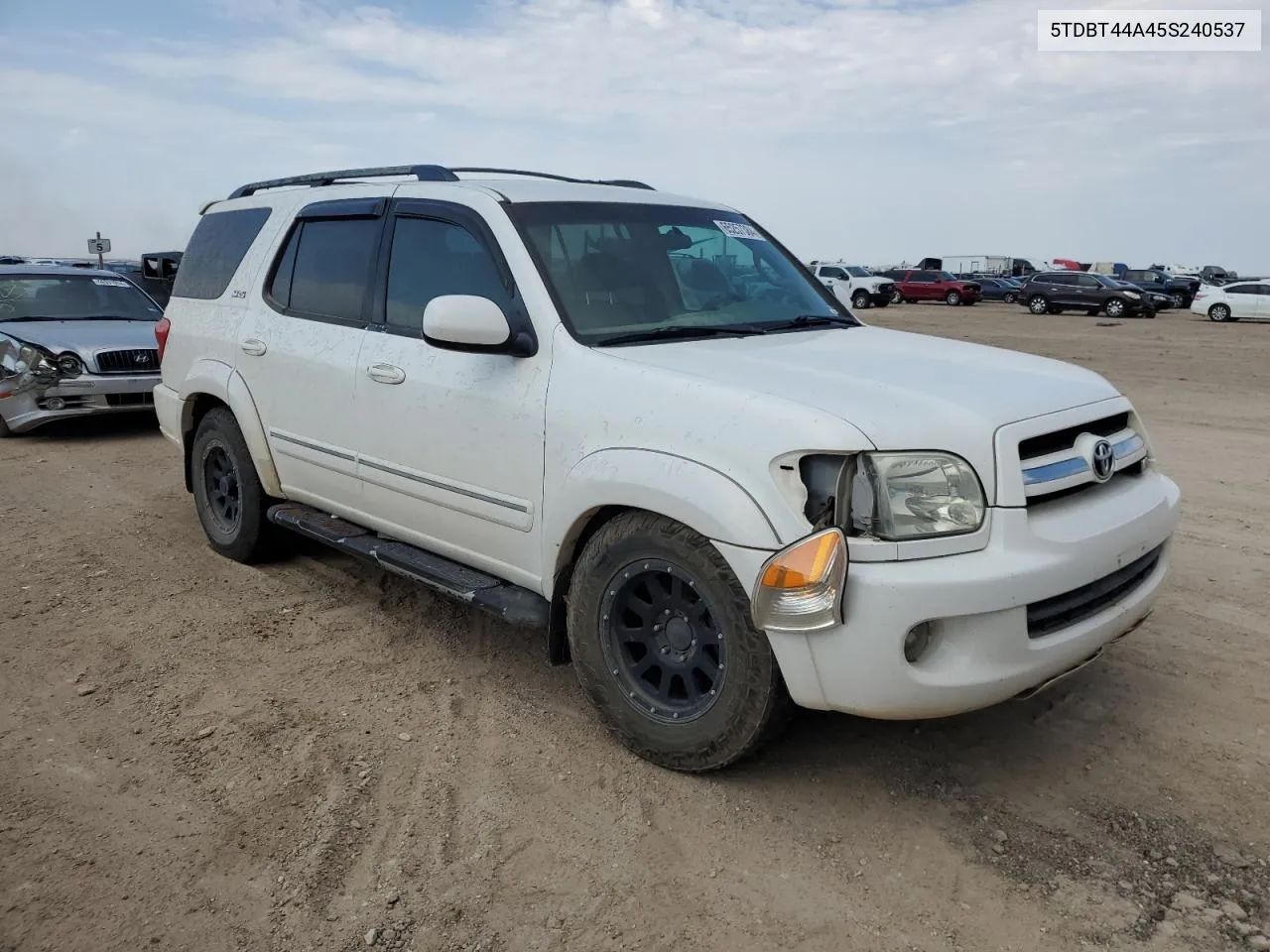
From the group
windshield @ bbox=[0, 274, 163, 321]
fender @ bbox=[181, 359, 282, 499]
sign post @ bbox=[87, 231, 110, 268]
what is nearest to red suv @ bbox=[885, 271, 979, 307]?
sign post @ bbox=[87, 231, 110, 268]

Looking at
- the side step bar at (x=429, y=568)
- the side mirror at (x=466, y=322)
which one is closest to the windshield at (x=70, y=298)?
the side step bar at (x=429, y=568)

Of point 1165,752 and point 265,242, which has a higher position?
point 265,242

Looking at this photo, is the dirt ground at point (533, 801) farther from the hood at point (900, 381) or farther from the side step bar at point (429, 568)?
the hood at point (900, 381)

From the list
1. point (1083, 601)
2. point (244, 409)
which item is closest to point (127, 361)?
point (244, 409)

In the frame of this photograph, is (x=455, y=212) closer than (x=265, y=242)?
Yes

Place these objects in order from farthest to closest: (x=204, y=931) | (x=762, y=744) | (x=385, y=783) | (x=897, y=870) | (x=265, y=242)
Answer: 1. (x=265, y=242)
2. (x=385, y=783)
3. (x=762, y=744)
4. (x=897, y=870)
5. (x=204, y=931)

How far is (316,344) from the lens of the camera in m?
4.46

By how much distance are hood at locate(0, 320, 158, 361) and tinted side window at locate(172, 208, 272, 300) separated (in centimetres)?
415

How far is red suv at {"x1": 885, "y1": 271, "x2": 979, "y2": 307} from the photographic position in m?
42.2

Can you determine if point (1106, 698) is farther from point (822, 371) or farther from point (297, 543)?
point (297, 543)

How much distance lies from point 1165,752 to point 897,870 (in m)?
1.25

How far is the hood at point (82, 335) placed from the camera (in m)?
9.18

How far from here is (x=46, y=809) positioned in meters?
3.08

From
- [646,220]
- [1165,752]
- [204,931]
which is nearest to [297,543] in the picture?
[646,220]
